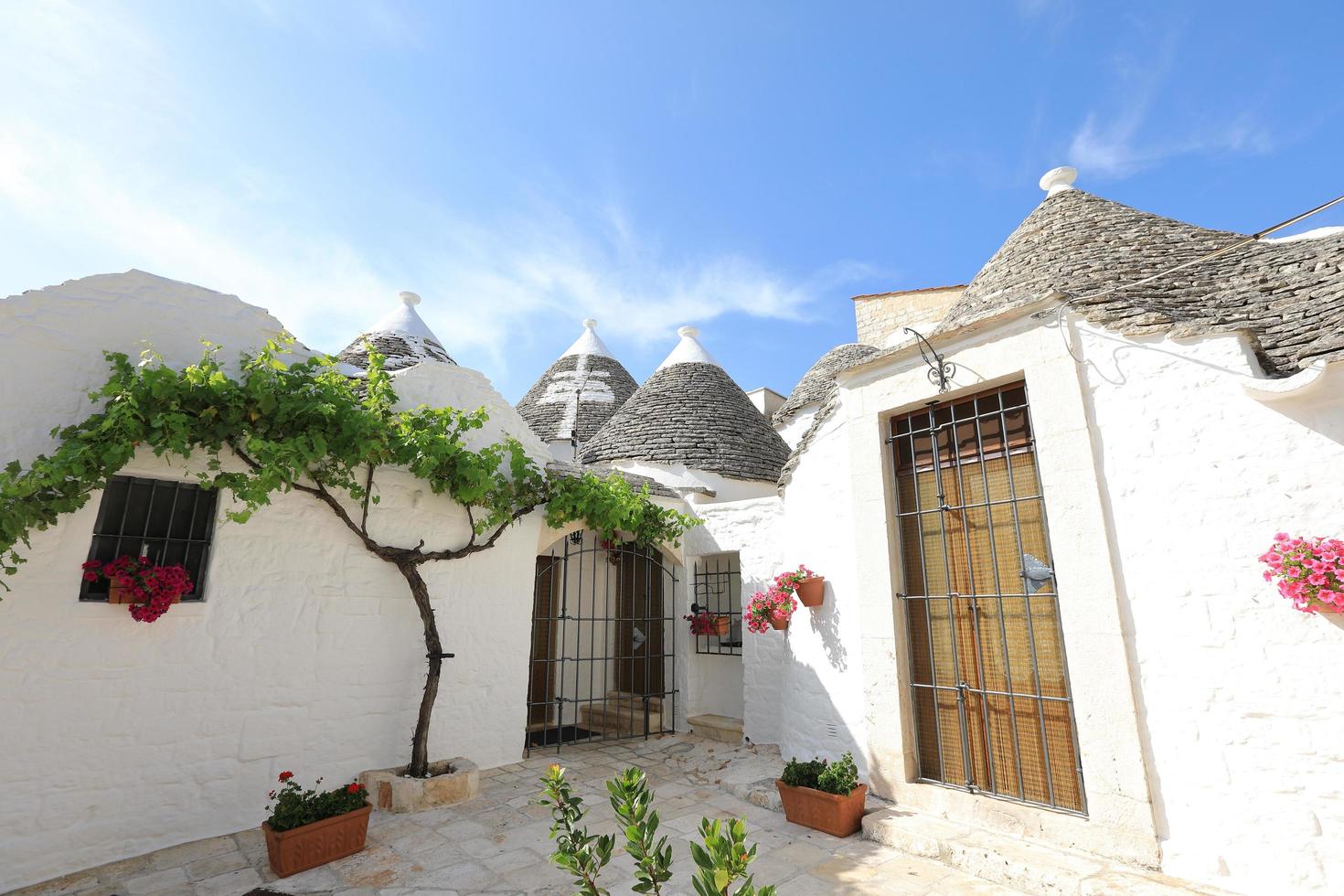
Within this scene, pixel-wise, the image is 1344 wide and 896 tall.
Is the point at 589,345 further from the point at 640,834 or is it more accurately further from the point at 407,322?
the point at 640,834

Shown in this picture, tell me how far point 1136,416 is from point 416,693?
19.7 ft

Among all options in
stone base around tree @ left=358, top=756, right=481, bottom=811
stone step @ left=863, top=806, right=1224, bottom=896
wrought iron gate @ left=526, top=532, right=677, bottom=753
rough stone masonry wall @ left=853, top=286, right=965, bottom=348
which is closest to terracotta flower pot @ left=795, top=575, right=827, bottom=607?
stone step @ left=863, top=806, right=1224, bottom=896

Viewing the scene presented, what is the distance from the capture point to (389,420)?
5387 mm

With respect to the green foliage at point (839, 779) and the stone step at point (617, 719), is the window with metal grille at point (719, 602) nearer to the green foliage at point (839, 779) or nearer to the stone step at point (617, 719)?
the stone step at point (617, 719)

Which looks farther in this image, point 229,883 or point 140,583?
point 140,583

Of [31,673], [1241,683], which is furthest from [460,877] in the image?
[1241,683]

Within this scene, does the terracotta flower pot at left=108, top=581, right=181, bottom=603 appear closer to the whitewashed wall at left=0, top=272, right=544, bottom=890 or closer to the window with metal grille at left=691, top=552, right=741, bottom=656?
the whitewashed wall at left=0, top=272, right=544, bottom=890

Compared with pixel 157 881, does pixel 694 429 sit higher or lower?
higher

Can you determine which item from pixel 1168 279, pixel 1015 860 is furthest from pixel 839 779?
pixel 1168 279

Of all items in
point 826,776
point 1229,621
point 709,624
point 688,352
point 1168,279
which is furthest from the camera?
point 688,352

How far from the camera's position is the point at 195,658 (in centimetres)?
446

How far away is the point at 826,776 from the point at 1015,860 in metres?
1.26

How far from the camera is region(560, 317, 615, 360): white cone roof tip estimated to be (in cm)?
1559

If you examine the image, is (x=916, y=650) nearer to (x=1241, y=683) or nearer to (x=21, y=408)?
(x=1241, y=683)
